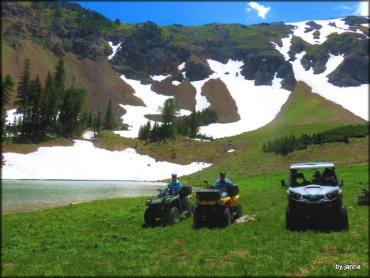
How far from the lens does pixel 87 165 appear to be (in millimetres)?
75875

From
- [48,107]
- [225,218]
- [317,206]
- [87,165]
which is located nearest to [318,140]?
[87,165]

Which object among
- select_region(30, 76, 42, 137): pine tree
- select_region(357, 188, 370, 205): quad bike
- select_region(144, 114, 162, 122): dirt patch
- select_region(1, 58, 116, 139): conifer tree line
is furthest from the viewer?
Result: select_region(144, 114, 162, 122): dirt patch

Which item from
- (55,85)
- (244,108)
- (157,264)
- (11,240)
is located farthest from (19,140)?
(244,108)

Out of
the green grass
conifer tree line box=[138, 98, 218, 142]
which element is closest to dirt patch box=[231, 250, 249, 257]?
the green grass

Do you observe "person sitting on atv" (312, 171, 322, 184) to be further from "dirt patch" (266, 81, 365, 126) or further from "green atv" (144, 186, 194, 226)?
"dirt patch" (266, 81, 365, 126)

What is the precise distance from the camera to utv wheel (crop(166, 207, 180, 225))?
16188 millimetres

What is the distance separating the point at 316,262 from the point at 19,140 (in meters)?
87.3

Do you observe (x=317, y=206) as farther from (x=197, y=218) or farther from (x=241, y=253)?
(x=197, y=218)

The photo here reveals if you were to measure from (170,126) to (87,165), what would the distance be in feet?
148

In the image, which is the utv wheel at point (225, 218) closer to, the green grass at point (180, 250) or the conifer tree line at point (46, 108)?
the green grass at point (180, 250)

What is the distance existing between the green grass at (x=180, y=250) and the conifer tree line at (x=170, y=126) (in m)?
91.2

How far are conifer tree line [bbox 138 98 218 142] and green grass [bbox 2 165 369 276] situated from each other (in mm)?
91212

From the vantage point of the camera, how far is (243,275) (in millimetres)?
8172

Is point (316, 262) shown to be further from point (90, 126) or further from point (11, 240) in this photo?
point (90, 126)
